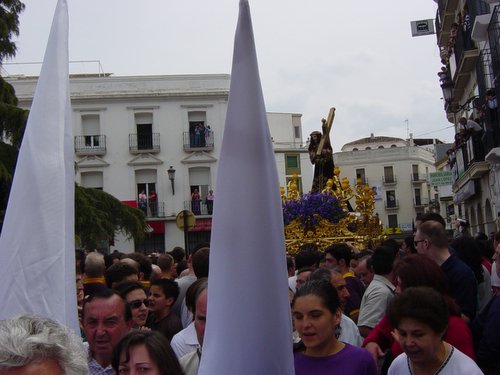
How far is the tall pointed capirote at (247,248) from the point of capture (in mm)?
2406

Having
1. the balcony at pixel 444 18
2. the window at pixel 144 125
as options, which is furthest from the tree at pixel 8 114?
the window at pixel 144 125

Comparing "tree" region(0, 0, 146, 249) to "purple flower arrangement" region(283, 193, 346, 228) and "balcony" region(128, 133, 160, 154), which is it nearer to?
"purple flower arrangement" region(283, 193, 346, 228)

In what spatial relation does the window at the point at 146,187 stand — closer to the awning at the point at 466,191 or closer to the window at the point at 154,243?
the window at the point at 154,243

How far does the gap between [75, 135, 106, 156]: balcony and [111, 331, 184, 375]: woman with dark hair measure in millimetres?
32648

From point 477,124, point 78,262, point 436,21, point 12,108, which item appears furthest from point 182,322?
point 436,21

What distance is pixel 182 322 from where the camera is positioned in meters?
5.89

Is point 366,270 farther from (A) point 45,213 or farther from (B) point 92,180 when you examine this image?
(B) point 92,180

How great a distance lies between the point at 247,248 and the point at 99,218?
15.1 meters

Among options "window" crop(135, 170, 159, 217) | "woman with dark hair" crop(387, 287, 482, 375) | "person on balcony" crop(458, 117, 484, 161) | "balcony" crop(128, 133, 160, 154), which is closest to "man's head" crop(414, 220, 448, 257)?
"woman with dark hair" crop(387, 287, 482, 375)

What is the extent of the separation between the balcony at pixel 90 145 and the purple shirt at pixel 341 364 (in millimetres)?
32559

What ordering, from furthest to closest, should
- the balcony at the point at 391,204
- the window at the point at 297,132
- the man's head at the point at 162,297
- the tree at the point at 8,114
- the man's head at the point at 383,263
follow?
the balcony at the point at 391,204 < the window at the point at 297,132 < the tree at the point at 8,114 < the man's head at the point at 383,263 < the man's head at the point at 162,297

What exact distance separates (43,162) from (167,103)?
3254 cm

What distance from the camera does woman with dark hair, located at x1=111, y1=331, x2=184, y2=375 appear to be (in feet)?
10.4

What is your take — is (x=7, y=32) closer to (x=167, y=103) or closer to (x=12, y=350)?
(x=12, y=350)
